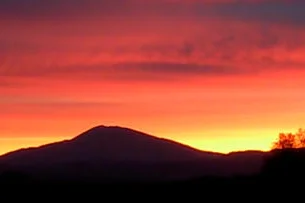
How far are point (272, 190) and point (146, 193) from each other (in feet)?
62.1

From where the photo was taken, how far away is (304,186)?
93.4 metres

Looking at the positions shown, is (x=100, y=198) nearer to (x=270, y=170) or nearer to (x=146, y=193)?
(x=146, y=193)

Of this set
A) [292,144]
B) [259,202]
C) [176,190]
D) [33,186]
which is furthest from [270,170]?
A: [292,144]

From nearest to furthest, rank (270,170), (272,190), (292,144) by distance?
(272,190) < (270,170) < (292,144)

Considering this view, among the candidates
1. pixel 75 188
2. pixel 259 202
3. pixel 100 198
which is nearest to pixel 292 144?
pixel 75 188

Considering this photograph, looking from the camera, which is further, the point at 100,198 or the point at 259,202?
the point at 100,198

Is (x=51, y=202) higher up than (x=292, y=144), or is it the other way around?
(x=292, y=144)

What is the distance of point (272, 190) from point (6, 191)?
3135 cm

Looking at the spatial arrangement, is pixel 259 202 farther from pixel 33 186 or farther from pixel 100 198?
pixel 33 186

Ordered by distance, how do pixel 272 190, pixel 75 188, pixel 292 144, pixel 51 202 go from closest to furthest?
pixel 272 190 < pixel 51 202 < pixel 75 188 < pixel 292 144

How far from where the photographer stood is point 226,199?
3792 inches

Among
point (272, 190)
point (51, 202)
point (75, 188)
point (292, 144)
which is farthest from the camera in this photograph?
point (292, 144)

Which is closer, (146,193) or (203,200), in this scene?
(203,200)

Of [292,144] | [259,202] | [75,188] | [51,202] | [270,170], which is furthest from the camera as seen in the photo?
[292,144]
